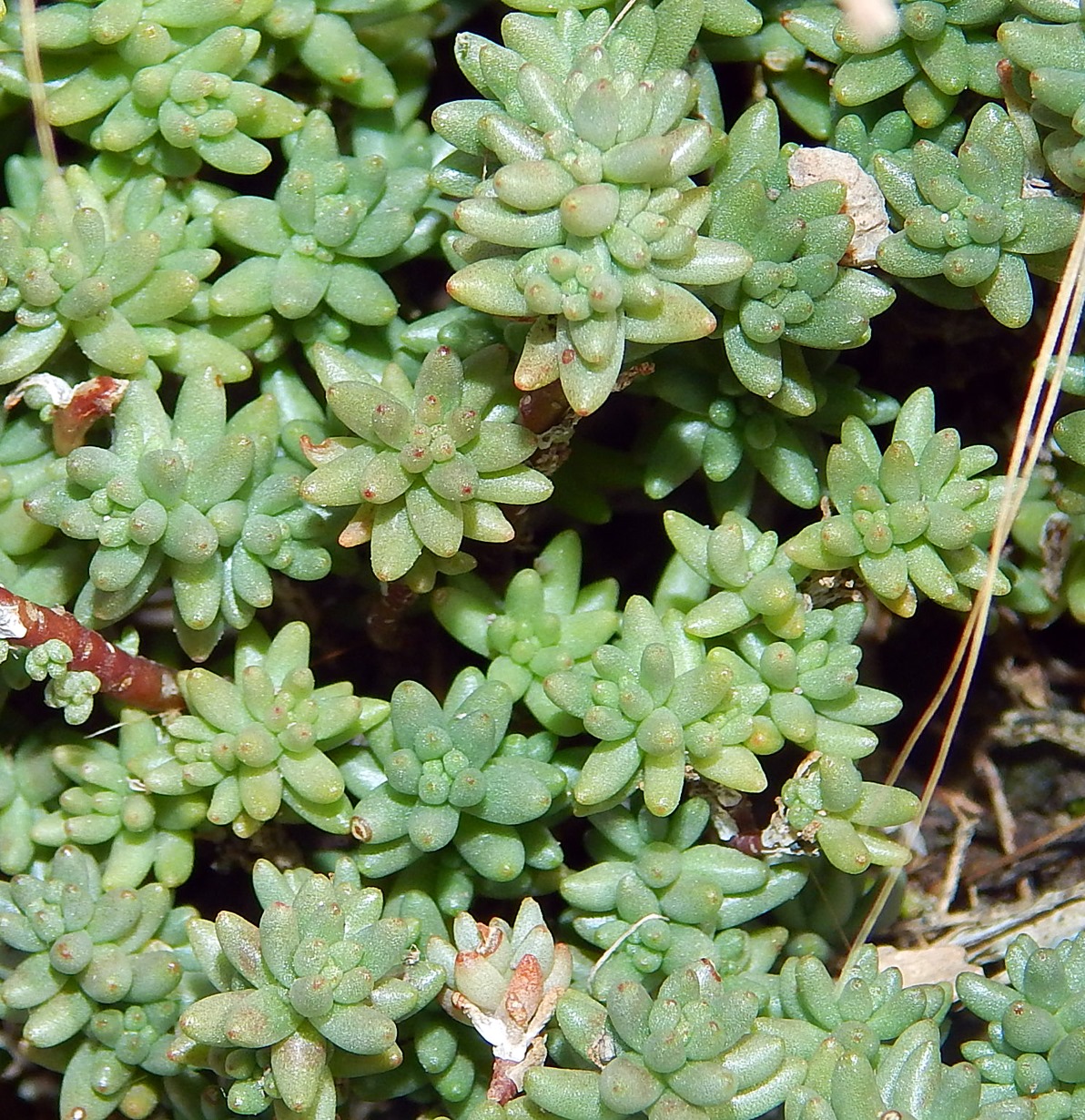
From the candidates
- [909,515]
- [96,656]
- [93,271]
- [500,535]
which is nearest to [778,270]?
[909,515]

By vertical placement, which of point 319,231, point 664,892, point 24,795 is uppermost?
point 319,231

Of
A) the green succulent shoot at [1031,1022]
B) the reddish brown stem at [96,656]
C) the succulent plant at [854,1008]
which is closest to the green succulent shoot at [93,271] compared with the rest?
the reddish brown stem at [96,656]

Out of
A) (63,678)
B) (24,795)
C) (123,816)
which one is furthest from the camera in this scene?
(24,795)

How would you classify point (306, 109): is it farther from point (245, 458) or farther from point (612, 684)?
point (612, 684)

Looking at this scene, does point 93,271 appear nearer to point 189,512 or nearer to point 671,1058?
point 189,512

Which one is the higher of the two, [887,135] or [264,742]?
[887,135]

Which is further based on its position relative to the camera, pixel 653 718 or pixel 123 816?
pixel 123 816

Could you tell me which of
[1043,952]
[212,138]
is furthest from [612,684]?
[212,138]
